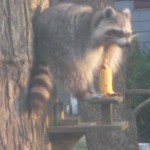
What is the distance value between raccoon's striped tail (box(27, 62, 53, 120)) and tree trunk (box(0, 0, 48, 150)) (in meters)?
0.07

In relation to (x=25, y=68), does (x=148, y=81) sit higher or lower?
higher

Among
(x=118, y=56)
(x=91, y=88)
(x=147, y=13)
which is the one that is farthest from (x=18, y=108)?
(x=147, y=13)

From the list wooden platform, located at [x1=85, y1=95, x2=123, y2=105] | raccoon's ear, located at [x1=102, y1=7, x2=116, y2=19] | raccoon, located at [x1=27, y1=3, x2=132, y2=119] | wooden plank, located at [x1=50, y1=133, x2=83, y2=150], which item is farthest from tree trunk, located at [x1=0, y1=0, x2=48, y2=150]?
raccoon's ear, located at [x1=102, y1=7, x2=116, y2=19]

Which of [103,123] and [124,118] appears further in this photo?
[124,118]

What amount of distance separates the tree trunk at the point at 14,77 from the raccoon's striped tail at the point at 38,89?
0.07 metres

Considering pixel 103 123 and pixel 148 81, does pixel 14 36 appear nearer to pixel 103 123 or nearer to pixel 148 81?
pixel 103 123

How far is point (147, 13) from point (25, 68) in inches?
296

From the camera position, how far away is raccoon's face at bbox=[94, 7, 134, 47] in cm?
506

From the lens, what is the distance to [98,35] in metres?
5.14

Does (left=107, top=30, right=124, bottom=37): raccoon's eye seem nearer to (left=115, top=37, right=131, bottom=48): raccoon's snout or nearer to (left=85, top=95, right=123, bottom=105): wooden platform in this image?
(left=115, top=37, right=131, bottom=48): raccoon's snout

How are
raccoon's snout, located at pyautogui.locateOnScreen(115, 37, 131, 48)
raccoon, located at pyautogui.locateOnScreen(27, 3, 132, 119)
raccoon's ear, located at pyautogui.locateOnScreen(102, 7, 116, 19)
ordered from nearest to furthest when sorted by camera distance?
raccoon, located at pyautogui.locateOnScreen(27, 3, 132, 119) → raccoon's snout, located at pyautogui.locateOnScreen(115, 37, 131, 48) → raccoon's ear, located at pyautogui.locateOnScreen(102, 7, 116, 19)

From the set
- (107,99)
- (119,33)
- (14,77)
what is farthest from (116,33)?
(14,77)

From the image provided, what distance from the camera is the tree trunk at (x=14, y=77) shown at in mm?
4027

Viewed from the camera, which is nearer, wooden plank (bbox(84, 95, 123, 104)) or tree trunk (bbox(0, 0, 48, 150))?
tree trunk (bbox(0, 0, 48, 150))
